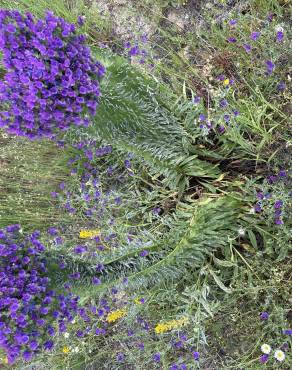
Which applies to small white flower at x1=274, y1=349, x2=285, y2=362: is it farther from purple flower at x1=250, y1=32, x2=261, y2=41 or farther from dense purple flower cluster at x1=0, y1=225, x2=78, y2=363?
purple flower at x1=250, y1=32, x2=261, y2=41

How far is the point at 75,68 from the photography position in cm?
211

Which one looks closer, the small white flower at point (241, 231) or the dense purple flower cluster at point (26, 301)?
the dense purple flower cluster at point (26, 301)

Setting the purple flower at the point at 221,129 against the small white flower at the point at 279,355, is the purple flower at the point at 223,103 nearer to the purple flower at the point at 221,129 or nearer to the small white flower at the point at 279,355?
the purple flower at the point at 221,129

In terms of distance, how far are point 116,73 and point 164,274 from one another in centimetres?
135

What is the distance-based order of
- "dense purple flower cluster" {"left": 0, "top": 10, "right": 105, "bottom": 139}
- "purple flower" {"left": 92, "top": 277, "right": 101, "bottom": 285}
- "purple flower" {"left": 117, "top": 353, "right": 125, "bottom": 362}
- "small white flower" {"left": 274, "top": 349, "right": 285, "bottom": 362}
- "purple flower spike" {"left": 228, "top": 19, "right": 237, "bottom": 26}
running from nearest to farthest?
"dense purple flower cluster" {"left": 0, "top": 10, "right": 105, "bottom": 139}
"purple flower" {"left": 92, "top": 277, "right": 101, "bottom": 285}
"small white flower" {"left": 274, "top": 349, "right": 285, "bottom": 362}
"purple flower spike" {"left": 228, "top": 19, "right": 237, "bottom": 26}
"purple flower" {"left": 117, "top": 353, "right": 125, "bottom": 362}

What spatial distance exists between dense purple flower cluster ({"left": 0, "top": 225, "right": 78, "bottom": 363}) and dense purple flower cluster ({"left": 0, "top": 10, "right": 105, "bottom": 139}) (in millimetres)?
620

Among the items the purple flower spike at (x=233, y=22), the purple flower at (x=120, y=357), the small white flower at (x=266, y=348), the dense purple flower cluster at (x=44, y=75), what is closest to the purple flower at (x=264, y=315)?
the small white flower at (x=266, y=348)

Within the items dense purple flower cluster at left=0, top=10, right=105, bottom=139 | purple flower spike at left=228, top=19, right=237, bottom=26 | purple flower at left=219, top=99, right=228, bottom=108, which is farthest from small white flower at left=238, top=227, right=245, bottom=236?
purple flower spike at left=228, top=19, right=237, bottom=26

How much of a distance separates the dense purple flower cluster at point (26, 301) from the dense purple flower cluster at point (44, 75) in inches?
24.4

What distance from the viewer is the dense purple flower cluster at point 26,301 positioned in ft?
6.62

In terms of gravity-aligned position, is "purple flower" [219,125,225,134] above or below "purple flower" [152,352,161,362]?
above

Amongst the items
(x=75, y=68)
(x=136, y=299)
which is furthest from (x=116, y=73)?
(x=136, y=299)

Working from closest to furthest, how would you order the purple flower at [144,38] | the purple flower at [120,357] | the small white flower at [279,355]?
the small white flower at [279,355] < the purple flower at [120,357] < the purple flower at [144,38]

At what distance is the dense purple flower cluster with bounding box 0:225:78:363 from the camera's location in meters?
2.02
